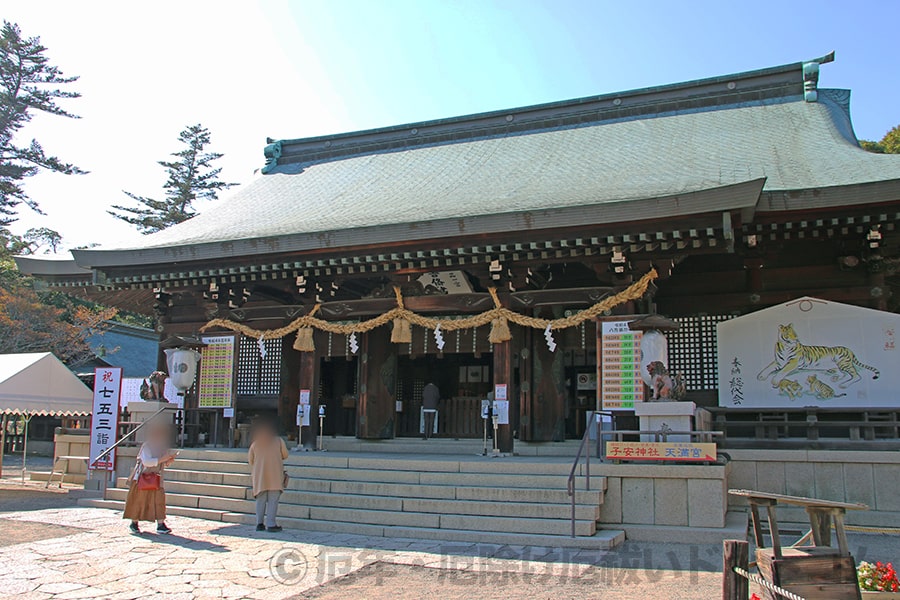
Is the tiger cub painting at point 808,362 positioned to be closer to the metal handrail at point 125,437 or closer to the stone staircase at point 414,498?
the stone staircase at point 414,498

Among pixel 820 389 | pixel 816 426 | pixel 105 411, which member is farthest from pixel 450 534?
pixel 105 411

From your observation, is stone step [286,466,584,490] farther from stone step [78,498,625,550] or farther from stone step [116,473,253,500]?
stone step [78,498,625,550]

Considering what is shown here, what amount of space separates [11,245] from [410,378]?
22502 millimetres

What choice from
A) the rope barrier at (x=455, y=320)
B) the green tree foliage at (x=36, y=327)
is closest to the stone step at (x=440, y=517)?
the rope barrier at (x=455, y=320)

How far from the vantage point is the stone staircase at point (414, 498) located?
822 centimetres

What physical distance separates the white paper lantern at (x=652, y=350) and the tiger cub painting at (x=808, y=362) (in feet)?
7.65

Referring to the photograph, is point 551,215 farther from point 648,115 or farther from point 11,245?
point 11,245

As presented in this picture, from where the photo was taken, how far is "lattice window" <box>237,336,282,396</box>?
1446 centimetres

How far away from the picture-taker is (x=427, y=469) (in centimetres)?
988

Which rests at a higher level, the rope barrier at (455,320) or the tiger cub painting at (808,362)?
the rope barrier at (455,320)

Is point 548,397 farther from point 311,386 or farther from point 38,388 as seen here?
point 38,388

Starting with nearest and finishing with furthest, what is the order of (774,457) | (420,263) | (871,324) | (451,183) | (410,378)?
(774,457)
(871,324)
(420,263)
(451,183)
(410,378)

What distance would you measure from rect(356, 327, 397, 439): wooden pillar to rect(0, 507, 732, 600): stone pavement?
521 cm

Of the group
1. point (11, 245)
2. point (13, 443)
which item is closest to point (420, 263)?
point (13, 443)
